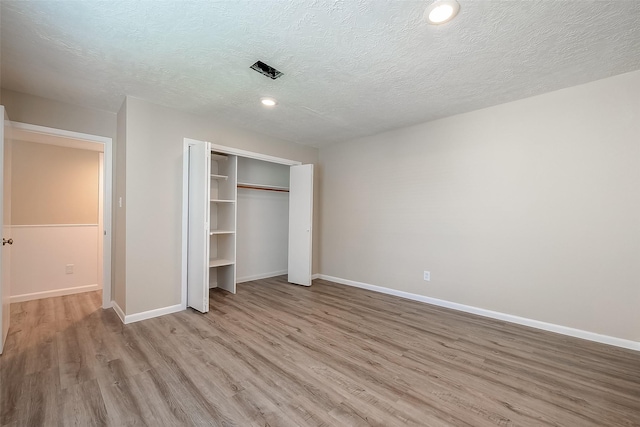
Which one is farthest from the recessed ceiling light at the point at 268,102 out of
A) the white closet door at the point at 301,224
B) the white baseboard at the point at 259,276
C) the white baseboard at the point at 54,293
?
the white baseboard at the point at 54,293

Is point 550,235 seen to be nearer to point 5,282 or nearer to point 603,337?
point 603,337

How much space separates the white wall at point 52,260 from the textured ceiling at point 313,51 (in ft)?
6.76

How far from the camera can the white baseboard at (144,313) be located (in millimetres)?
2872

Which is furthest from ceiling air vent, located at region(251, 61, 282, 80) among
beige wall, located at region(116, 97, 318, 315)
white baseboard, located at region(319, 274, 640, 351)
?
white baseboard, located at region(319, 274, 640, 351)

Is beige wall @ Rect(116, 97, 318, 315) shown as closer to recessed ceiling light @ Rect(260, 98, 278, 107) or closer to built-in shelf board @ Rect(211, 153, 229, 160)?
built-in shelf board @ Rect(211, 153, 229, 160)

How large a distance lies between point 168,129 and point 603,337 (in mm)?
5010

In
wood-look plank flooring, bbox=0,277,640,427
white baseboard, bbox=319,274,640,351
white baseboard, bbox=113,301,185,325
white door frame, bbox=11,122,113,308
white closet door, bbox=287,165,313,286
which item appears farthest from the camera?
white closet door, bbox=287,165,313,286

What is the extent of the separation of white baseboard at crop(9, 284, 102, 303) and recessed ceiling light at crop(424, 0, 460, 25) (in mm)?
5312

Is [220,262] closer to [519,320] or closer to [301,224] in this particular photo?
[301,224]

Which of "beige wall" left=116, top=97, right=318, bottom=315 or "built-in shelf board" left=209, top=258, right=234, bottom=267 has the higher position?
"beige wall" left=116, top=97, right=318, bottom=315

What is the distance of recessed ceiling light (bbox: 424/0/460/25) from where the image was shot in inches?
62.9

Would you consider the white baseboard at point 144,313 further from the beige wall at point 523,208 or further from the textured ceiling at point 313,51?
the beige wall at point 523,208

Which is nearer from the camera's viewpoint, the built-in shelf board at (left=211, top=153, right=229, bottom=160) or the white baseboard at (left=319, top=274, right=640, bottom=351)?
the white baseboard at (left=319, top=274, right=640, bottom=351)

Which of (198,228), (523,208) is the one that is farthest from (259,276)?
(523,208)
